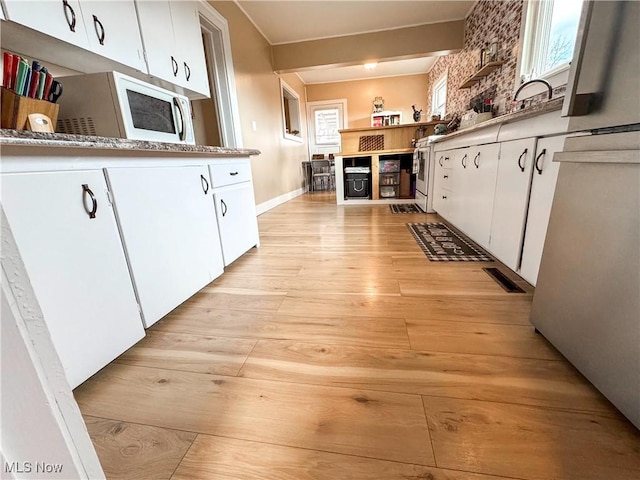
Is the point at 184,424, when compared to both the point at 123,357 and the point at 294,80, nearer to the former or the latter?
the point at 123,357

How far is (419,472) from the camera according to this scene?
2.06ft

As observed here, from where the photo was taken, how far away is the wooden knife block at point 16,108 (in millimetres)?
869

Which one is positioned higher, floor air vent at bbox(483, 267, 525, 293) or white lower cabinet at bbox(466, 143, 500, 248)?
white lower cabinet at bbox(466, 143, 500, 248)

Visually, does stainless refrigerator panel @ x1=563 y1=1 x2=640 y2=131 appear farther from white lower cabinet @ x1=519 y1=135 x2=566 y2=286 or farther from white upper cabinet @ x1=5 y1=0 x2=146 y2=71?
white upper cabinet @ x1=5 y1=0 x2=146 y2=71

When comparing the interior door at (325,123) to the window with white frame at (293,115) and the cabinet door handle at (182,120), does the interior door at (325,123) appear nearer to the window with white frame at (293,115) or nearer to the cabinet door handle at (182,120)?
the window with white frame at (293,115)

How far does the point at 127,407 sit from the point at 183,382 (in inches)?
6.2

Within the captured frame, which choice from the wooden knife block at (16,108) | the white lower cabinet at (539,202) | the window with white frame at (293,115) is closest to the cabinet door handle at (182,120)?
the wooden knife block at (16,108)

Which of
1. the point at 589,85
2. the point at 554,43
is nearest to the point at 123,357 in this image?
the point at 589,85

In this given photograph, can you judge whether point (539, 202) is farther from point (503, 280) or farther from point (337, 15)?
point (337, 15)

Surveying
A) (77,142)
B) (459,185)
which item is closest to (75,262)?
(77,142)

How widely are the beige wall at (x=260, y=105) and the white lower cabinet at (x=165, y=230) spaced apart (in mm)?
2278

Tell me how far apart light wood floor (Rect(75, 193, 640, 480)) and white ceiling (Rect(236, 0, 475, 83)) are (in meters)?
3.74

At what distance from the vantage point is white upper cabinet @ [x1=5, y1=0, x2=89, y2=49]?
3.60 ft

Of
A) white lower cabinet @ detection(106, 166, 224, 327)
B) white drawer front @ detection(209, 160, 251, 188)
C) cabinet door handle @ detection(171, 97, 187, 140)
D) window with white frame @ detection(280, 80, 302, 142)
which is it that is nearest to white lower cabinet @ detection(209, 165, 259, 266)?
white drawer front @ detection(209, 160, 251, 188)
